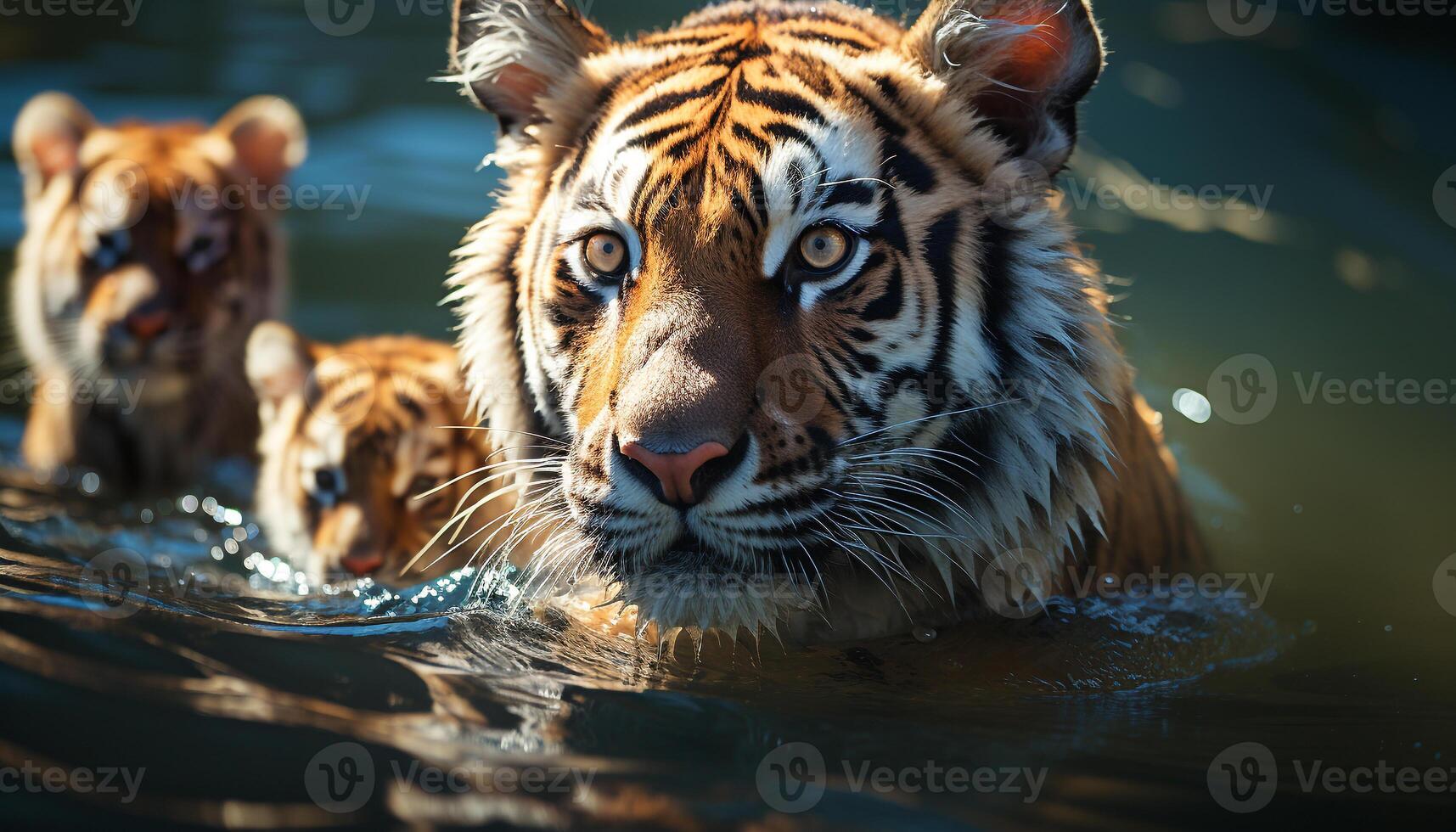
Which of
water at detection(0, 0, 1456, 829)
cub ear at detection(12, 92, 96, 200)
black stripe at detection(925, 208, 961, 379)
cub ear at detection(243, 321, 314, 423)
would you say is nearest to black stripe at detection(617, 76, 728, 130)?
black stripe at detection(925, 208, 961, 379)

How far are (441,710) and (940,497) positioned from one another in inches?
31.8

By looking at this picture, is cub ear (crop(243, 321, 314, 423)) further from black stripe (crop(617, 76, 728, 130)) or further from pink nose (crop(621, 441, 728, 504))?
pink nose (crop(621, 441, 728, 504))

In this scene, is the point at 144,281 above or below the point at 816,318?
below

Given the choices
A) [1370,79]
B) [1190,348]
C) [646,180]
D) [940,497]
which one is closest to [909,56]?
[646,180]

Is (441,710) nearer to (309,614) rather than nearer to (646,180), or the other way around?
(309,614)

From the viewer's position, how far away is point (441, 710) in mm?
1884

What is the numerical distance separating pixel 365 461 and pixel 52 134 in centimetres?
144

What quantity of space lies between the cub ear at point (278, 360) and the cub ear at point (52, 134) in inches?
33.5

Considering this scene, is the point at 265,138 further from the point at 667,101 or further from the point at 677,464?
the point at 677,464

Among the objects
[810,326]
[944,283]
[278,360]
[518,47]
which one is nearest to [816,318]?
[810,326]

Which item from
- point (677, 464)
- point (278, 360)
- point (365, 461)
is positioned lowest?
point (365, 461)

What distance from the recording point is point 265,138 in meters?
3.48

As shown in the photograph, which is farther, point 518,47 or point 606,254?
point 518,47

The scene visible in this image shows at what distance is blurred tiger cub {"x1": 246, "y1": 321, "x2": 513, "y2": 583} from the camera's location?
2699mm
